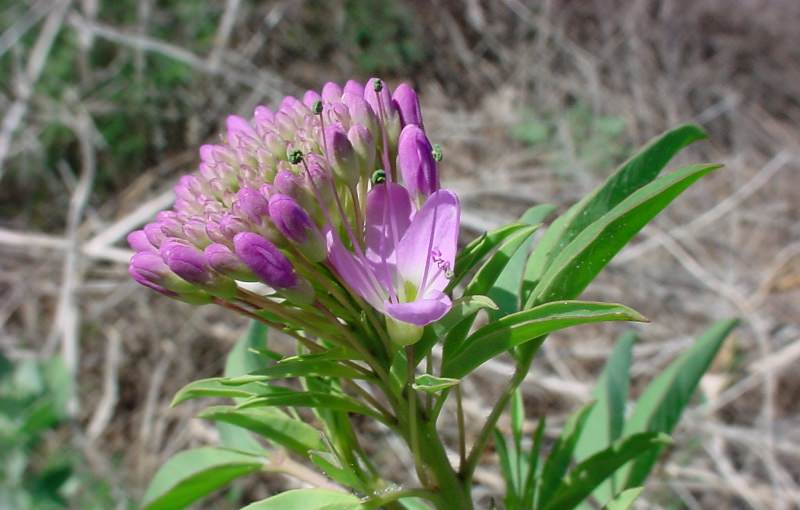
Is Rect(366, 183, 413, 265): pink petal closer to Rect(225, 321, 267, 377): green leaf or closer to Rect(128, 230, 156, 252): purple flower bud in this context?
Rect(128, 230, 156, 252): purple flower bud

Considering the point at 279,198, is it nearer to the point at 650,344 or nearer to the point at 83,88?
the point at 650,344

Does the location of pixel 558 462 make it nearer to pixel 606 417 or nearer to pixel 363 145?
pixel 606 417

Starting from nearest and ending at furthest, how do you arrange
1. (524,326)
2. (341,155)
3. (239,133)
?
(524,326), (341,155), (239,133)

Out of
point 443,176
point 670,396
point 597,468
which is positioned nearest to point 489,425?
point 597,468

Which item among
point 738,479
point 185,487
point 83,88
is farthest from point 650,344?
point 83,88

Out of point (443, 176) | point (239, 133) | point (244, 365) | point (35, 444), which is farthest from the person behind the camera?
point (443, 176)

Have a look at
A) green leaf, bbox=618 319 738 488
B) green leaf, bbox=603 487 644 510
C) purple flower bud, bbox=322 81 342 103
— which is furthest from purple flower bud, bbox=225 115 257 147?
green leaf, bbox=618 319 738 488

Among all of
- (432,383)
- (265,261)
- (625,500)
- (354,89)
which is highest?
(354,89)
